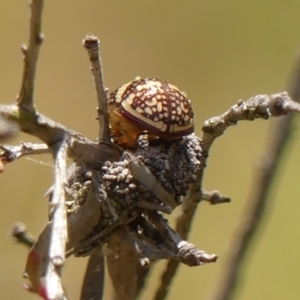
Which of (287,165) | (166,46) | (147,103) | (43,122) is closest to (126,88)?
(147,103)

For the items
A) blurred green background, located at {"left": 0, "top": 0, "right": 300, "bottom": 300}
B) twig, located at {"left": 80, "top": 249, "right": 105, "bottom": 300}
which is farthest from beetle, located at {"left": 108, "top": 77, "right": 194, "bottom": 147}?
blurred green background, located at {"left": 0, "top": 0, "right": 300, "bottom": 300}

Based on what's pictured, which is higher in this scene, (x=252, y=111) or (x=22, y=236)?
(x=252, y=111)

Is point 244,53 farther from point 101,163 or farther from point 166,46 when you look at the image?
point 101,163

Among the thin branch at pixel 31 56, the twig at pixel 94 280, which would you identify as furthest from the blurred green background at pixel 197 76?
the thin branch at pixel 31 56

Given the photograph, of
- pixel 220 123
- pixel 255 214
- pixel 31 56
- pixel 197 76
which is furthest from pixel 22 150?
pixel 197 76

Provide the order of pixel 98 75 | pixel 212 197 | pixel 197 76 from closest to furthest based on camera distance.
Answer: pixel 98 75 < pixel 212 197 < pixel 197 76

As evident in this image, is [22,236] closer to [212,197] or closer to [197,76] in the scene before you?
[212,197]

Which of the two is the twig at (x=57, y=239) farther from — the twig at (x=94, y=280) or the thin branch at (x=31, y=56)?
the twig at (x=94, y=280)
